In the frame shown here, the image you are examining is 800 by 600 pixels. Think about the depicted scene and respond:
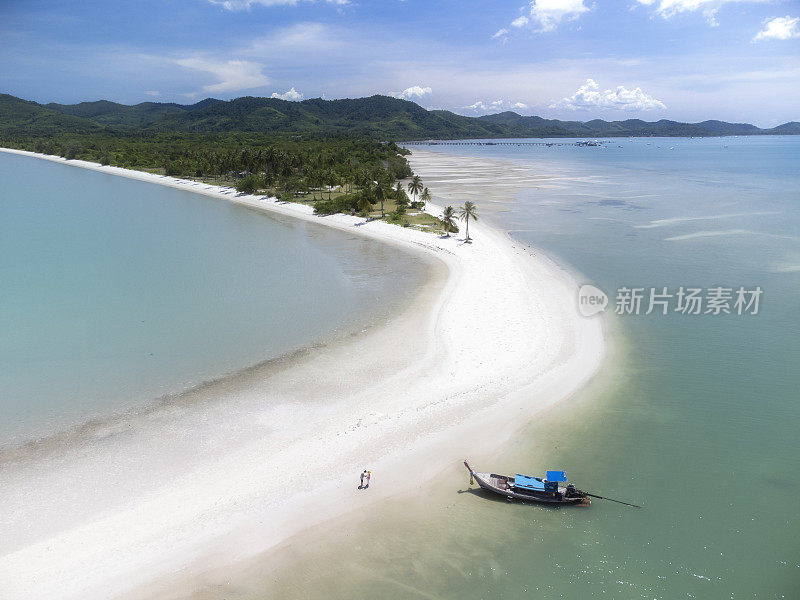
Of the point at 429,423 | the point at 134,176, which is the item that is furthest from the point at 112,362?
the point at 134,176

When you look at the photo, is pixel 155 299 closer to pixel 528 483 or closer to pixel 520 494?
pixel 520 494

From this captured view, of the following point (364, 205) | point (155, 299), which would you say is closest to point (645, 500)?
point (155, 299)

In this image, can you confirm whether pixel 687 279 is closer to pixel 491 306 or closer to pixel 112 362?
pixel 491 306

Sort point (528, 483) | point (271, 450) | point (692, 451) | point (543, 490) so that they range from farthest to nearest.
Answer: point (692, 451) < point (271, 450) < point (528, 483) < point (543, 490)

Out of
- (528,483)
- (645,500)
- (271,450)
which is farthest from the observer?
(271,450)

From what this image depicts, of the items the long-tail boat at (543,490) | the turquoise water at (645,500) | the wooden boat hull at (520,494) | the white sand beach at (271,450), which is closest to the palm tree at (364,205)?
the white sand beach at (271,450)

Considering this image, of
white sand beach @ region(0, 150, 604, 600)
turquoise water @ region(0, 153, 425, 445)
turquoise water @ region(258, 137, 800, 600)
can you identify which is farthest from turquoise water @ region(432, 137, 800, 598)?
turquoise water @ region(0, 153, 425, 445)

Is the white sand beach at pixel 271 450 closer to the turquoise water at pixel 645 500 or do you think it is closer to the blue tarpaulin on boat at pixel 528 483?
the turquoise water at pixel 645 500
